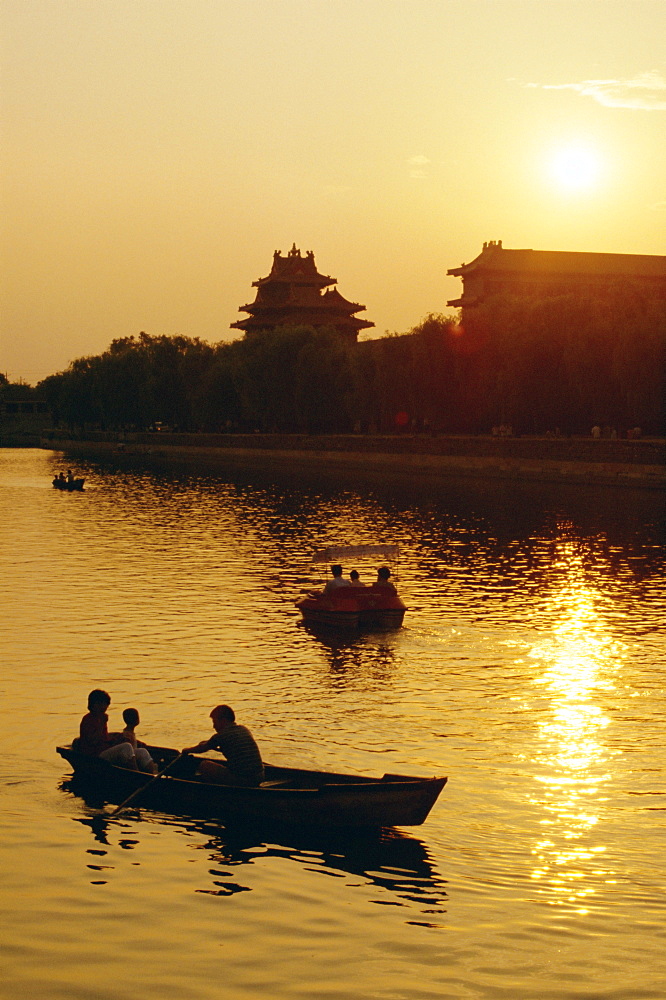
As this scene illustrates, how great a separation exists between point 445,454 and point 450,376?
272 inches

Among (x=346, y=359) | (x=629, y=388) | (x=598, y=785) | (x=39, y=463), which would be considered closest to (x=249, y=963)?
(x=598, y=785)

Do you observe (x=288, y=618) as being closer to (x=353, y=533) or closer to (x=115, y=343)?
(x=353, y=533)

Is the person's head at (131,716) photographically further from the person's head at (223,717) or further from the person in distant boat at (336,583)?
the person in distant boat at (336,583)

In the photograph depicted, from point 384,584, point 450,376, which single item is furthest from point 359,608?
point 450,376

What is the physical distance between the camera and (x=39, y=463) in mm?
121625

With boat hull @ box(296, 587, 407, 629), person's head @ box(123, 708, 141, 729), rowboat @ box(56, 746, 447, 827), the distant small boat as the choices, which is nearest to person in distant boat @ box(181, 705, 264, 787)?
rowboat @ box(56, 746, 447, 827)

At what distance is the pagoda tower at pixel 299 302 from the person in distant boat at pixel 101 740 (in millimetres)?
120391

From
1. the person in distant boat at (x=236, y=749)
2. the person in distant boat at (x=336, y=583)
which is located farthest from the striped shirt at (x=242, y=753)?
the person in distant boat at (x=336, y=583)

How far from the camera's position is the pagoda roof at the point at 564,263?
120812 mm

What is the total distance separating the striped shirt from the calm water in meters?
0.57

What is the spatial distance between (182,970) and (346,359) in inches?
3365

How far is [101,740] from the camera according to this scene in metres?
13.3

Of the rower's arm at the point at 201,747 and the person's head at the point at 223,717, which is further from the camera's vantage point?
the rower's arm at the point at 201,747

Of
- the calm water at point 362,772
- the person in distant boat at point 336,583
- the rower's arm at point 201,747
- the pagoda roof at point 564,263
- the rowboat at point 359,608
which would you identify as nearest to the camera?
the calm water at point 362,772
